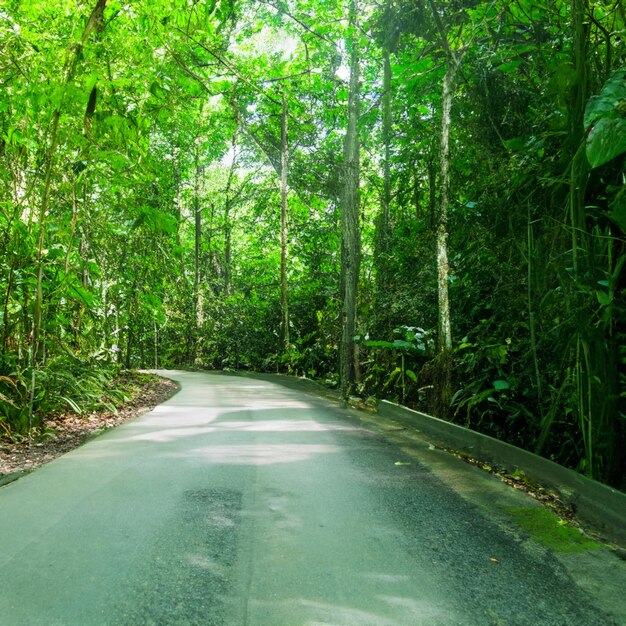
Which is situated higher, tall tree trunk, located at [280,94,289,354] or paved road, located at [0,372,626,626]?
tall tree trunk, located at [280,94,289,354]

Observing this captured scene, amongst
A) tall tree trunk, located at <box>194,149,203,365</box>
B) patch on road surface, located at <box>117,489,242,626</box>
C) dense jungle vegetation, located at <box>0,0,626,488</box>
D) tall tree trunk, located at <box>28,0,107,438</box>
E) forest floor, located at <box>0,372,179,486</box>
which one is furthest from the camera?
tall tree trunk, located at <box>194,149,203,365</box>

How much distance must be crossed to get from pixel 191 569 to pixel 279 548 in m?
0.64

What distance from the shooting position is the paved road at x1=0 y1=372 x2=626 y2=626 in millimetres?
3117

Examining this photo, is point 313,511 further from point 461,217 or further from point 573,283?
point 461,217

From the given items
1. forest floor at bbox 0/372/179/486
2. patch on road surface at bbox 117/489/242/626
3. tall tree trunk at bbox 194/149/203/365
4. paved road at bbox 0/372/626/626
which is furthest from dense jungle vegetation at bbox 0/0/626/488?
tall tree trunk at bbox 194/149/203/365

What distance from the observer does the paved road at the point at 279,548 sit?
3117 mm

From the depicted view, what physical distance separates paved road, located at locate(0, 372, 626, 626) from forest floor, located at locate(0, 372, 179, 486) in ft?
1.15

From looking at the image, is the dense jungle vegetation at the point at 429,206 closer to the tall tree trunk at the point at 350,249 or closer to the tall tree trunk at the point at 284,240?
the tall tree trunk at the point at 350,249

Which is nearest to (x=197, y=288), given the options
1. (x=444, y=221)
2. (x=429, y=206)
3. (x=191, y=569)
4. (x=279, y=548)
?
(x=429, y=206)

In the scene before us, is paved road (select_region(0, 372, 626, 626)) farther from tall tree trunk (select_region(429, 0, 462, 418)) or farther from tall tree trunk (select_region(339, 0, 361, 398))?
tall tree trunk (select_region(339, 0, 361, 398))

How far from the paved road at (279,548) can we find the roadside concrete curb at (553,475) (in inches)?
14.0

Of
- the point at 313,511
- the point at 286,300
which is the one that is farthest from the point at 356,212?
the point at 313,511

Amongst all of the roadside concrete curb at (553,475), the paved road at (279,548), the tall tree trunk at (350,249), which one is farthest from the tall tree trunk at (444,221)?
the tall tree trunk at (350,249)

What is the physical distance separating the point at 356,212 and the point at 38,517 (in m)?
11.5
